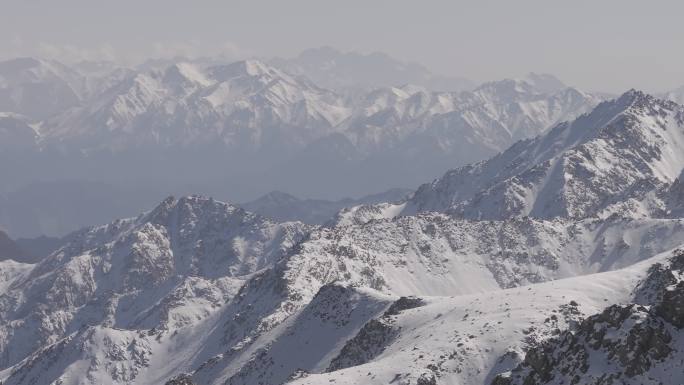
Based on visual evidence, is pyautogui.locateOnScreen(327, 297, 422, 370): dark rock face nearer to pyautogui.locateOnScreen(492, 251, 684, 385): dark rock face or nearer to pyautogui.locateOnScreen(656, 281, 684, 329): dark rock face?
pyautogui.locateOnScreen(492, 251, 684, 385): dark rock face

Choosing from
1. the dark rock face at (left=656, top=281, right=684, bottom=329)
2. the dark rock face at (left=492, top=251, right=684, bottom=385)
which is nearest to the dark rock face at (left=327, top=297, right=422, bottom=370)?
the dark rock face at (left=492, top=251, right=684, bottom=385)

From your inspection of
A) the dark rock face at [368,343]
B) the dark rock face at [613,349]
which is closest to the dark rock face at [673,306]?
the dark rock face at [613,349]

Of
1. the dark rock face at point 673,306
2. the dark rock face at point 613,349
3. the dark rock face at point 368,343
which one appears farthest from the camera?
the dark rock face at point 368,343

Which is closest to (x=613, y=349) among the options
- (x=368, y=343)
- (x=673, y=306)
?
(x=673, y=306)

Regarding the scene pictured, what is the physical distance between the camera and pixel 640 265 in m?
168

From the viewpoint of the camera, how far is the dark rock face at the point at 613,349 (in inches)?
2891

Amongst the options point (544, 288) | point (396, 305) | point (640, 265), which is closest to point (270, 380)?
point (396, 305)

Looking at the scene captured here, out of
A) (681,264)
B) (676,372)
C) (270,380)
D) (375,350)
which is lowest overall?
(270,380)

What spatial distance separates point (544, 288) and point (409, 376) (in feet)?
131

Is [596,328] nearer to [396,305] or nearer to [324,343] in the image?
[396,305]

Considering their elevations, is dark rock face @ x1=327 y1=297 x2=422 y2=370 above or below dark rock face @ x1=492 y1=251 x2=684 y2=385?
below

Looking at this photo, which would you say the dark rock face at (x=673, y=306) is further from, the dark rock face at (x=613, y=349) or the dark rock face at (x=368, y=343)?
the dark rock face at (x=368, y=343)

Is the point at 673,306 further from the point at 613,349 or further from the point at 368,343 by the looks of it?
the point at 368,343

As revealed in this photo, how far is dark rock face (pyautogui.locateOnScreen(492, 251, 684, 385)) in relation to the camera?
73.4 meters
